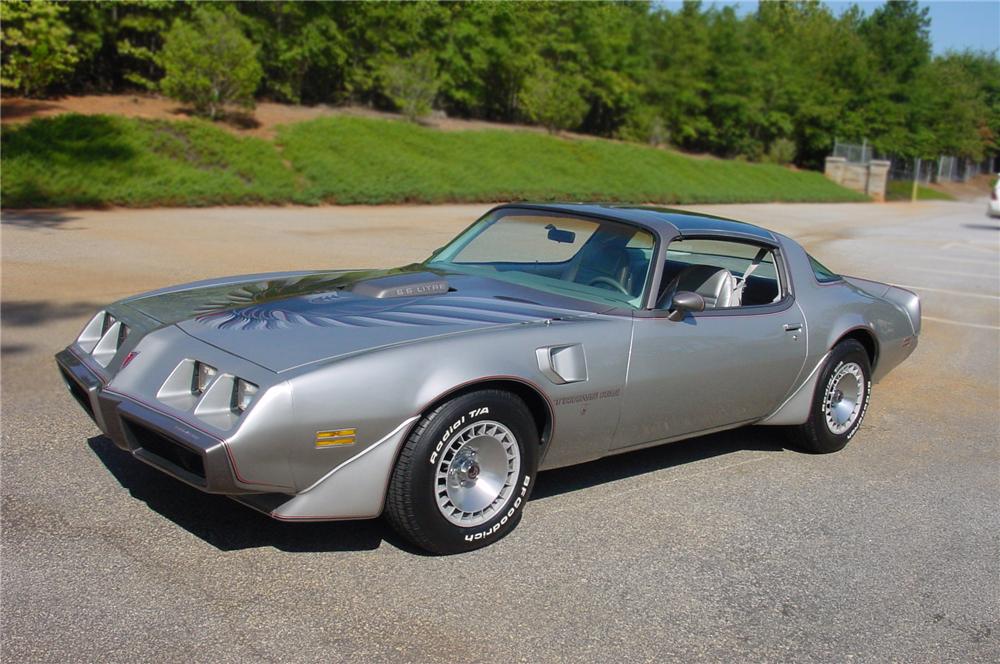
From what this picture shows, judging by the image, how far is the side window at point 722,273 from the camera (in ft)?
16.7

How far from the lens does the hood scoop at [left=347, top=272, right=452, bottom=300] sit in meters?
4.58

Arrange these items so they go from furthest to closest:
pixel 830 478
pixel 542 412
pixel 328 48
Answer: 1. pixel 328 48
2. pixel 830 478
3. pixel 542 412

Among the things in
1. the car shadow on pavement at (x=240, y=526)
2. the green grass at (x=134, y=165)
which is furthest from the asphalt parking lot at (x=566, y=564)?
the green grass at (x=134, y=165)

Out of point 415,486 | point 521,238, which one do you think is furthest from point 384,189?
point 415,486

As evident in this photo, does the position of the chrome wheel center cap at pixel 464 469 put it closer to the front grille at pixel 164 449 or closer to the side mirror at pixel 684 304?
the front grille at pixel 164 449

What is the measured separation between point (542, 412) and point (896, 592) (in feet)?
5.31

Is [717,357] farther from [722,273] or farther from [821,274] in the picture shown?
[821,274]

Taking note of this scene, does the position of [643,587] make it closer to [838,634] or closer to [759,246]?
[838,634]

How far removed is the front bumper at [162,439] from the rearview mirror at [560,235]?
94.7 inches

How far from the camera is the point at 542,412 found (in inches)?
165

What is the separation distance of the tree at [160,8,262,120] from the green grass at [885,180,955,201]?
120 ft

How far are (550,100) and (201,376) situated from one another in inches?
1299

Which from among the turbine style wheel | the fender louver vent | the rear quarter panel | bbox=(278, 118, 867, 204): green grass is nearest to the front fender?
the fender louver vent

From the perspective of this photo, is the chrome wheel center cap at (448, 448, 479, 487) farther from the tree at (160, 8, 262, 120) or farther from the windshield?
the tree at (160, 8, 262, 120)
